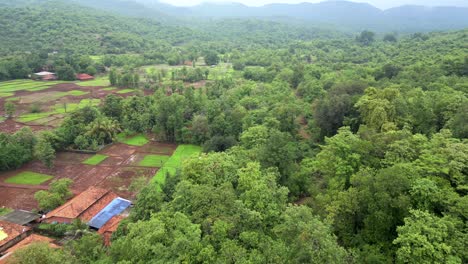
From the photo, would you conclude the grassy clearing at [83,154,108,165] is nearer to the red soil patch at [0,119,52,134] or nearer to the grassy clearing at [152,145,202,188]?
the grassy clearing at [152,145,202,188]

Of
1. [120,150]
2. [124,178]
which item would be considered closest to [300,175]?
[124,178]

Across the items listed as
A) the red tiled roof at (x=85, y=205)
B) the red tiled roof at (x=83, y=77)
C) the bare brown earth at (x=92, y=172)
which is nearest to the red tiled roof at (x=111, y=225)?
the red tiled roof at (x=85, y=205)

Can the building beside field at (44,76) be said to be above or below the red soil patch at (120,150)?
above

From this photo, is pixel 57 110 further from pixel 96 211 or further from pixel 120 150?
pixel 96 211

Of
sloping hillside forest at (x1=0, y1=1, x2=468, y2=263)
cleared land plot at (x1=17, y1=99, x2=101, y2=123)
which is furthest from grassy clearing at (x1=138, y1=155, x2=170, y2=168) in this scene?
cleared land plot at (x1=17, y1=99, x2=101, y2=123)

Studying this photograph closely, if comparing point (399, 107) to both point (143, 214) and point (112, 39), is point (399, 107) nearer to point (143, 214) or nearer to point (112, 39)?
point (143, 214)

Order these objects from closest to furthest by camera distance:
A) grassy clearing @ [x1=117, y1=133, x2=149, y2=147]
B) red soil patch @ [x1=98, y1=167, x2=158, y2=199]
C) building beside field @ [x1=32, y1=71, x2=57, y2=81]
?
red soil patch @ [x1=98, y1=167, x2=158, y2=199] < grassy clearing @ [x1=117, y1=133, x2=149, y2=147] < building beside field @ [x1=32, y1=71, x2=57, y2=81]

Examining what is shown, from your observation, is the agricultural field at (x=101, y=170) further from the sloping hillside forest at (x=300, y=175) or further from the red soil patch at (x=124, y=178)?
the sloping hillside forest at (x=300, y=175)
